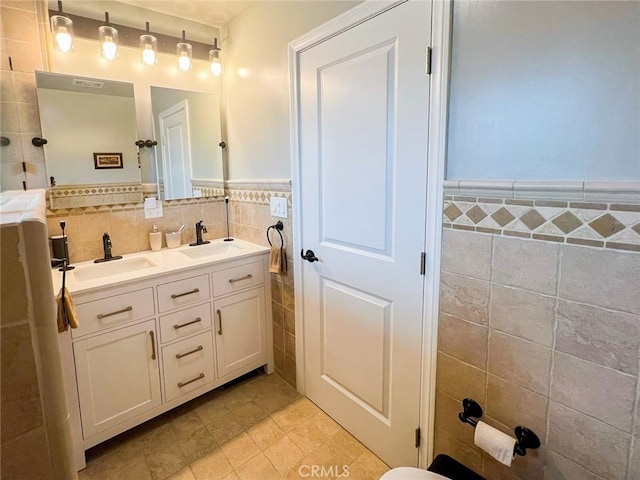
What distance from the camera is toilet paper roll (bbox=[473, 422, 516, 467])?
115cm

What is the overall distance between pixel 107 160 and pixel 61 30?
678 mm

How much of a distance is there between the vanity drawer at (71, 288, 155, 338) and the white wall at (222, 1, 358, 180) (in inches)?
39.6

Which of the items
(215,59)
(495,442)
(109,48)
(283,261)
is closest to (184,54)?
(215,59)

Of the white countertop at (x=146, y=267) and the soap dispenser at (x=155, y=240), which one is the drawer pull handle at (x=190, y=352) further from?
the soap dispenser at (x=155, y=240)

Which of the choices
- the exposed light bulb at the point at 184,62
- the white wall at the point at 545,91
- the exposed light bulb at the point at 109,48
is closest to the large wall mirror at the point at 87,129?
the exposed light bulb at the point at 109,48

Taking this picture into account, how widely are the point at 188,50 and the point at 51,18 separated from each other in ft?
2.33

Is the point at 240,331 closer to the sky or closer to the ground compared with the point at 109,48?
closer to the ground

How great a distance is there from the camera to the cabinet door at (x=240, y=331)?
214 cm

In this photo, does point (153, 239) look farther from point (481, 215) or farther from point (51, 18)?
point (481, 215)

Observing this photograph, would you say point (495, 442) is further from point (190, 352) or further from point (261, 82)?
point (261, 82)

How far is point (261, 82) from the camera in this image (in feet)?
7.07

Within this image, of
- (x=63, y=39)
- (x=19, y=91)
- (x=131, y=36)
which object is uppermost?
(x=131, y=36)

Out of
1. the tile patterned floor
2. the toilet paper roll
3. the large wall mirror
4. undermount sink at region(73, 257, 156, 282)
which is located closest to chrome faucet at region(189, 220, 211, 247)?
undermount sink at region(73, 257, 156, 282)

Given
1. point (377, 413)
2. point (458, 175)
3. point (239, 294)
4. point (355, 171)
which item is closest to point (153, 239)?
point (239, 294)
